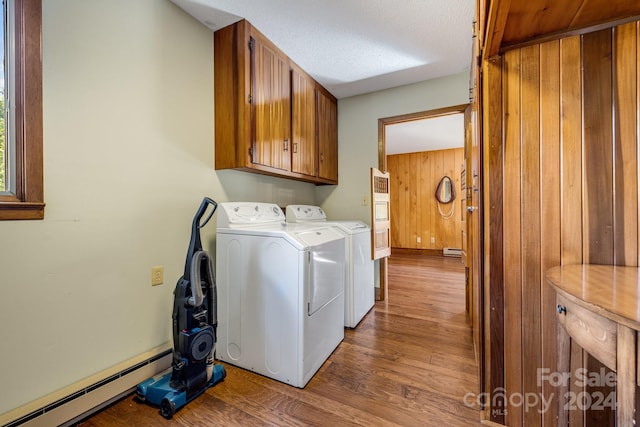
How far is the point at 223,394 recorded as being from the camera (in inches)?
59.1

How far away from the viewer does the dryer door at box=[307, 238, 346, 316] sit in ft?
5.34

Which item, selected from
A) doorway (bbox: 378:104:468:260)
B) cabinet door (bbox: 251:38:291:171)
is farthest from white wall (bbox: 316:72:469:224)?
doorway (bbox: 378:104:468:260)

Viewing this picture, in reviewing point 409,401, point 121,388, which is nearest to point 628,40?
point 409,401

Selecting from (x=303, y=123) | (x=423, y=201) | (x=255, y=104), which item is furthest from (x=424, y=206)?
(x=255, y=104)

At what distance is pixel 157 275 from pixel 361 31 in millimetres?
2239

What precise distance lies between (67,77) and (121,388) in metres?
1.64

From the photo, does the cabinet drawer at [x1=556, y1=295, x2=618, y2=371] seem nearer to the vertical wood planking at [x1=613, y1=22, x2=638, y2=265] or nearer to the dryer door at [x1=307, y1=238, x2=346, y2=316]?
the vertical wood planking at [x1=613, y1=22, x2=638, y2=265]

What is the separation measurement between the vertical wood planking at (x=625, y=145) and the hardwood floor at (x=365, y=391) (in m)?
1.05

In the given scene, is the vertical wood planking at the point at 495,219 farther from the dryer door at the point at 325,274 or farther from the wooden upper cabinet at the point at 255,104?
the wooden upper cabinet at the point at 255,104

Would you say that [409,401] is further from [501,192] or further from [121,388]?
[121,388]

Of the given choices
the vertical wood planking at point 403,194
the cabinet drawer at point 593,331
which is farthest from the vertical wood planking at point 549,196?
the vertical wood planking at point 403,194

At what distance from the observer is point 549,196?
1137 mm

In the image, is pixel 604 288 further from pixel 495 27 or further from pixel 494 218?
pixel 495 27

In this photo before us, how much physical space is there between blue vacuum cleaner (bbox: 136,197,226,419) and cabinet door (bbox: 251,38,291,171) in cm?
78
